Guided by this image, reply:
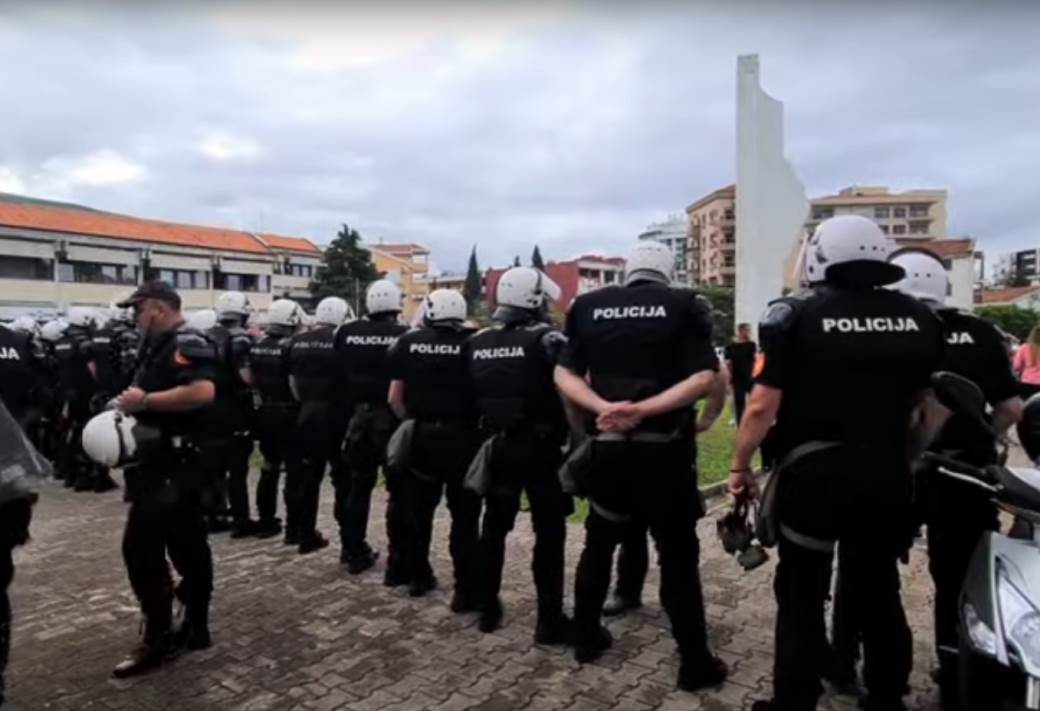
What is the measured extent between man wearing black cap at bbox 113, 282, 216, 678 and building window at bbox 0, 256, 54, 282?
4471 cm

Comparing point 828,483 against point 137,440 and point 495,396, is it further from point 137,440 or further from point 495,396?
point 137,440

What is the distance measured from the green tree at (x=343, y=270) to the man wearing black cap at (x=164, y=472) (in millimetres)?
52720

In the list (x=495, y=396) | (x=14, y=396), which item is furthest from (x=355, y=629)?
(x=14, y=396)

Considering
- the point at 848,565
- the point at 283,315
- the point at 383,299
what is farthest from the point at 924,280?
the point at 283,315

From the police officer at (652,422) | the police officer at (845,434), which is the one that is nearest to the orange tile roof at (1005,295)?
the police officer at (652,422)

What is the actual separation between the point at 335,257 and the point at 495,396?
5471 cm

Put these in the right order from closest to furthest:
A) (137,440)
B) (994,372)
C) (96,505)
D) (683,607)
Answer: (994,372), (683,607), (137,440), (96,505)

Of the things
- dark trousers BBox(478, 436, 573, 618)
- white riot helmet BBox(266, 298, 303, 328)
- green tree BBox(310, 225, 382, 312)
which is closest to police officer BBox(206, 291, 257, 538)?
white riot helmet BBox(266, 298, 303, 328)

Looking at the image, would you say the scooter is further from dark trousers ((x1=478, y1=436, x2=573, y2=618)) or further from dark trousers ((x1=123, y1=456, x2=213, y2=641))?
dark trousers ((x1=123, y1=456, x2=213, y2=641))

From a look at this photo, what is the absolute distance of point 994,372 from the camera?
334cm

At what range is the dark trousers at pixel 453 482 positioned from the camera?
469 centimetres

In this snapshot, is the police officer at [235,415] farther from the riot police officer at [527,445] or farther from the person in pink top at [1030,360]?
the person in pink top at [1030,360]

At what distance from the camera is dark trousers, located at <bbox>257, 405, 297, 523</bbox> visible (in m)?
6.56

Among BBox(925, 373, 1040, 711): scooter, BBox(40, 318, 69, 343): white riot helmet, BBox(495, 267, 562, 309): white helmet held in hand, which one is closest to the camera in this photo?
BBox(925, 373, 1040, 711): scooter
